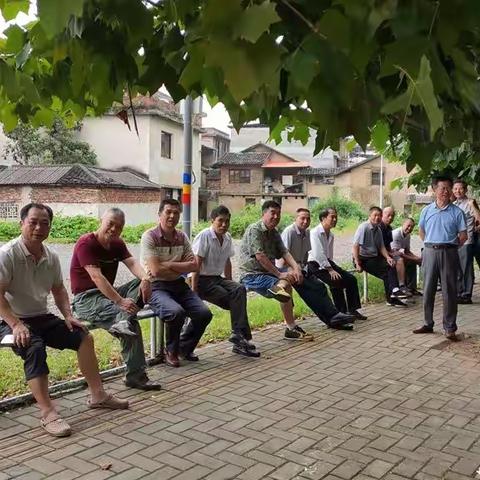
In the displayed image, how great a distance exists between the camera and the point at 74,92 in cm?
256

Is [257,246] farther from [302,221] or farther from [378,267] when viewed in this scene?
[378,267]

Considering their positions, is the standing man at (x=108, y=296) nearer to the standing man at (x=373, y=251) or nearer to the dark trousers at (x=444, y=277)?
the dark trousers at (x=444, y=277)

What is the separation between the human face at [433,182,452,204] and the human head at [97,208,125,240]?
3748 mm

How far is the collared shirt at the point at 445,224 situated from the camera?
6973mm

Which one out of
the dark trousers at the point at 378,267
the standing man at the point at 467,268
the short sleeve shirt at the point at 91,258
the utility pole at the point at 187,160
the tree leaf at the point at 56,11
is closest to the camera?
the tree leaf at the point at 56,11

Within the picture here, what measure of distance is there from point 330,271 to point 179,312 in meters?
3.06

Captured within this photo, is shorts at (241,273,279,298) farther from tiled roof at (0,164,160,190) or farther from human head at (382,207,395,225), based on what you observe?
tiled roof at (0,164,160,190)

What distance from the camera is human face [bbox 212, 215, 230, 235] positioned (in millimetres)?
6566

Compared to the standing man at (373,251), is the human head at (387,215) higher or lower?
higher

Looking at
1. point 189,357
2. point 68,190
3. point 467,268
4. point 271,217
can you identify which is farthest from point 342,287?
point 68,190

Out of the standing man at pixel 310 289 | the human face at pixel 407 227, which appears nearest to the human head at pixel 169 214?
the standing man at pixel 310 289

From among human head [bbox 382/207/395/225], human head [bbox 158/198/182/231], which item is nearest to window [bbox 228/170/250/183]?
human head [bbox 382/207/395/225]

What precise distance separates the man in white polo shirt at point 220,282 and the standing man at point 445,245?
231 cm

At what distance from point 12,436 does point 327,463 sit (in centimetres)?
214
